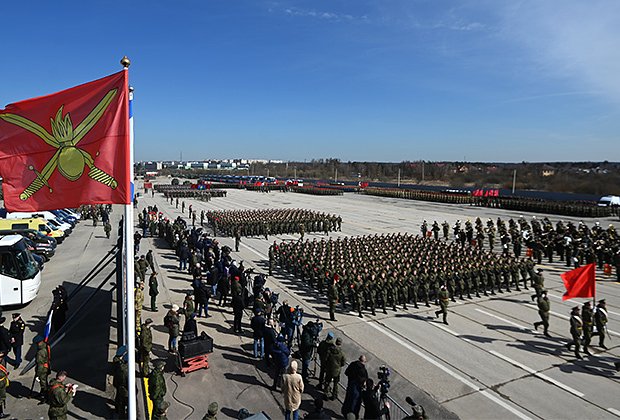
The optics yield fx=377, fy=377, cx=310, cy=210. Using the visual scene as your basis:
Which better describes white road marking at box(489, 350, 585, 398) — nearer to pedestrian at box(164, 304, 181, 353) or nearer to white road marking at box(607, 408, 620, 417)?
white road marking at box(607, 408, 620, 417)

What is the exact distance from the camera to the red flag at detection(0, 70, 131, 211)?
495 centimetres

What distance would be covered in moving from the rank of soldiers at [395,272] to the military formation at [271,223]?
8.64 m

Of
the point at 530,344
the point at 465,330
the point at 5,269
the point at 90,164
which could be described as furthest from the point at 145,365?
the point at 530,344

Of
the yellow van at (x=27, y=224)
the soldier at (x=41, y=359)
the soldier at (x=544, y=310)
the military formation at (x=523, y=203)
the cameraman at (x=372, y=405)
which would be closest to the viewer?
the cameraman at (x=372, y=405)

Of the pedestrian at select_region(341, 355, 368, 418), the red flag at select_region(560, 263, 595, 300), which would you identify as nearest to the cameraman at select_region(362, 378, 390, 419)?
the pedestrian at select_region(341, 355, 368, 418)

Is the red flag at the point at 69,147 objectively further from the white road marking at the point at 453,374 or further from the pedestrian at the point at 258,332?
the white road marking at the point at 453,374

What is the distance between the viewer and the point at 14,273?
11961 millimetres

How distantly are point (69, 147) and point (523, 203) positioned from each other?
49.8m

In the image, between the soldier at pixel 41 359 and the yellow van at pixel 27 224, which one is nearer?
the soldier at pixel 41 359

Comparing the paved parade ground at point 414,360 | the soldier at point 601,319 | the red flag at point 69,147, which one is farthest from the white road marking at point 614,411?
the red flag at point 69,147

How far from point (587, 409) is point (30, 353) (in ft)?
42.3

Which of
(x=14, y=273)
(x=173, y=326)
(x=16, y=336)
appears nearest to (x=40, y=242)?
(x=14, y=273)

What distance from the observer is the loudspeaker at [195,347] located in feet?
27.2

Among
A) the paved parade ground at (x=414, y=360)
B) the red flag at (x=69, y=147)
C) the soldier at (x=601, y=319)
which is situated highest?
the red flag at (x=69, y=147)
